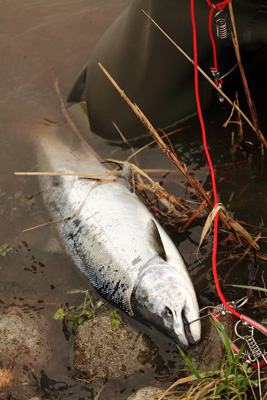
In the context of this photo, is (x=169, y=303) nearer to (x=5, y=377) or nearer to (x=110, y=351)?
(x=110, y=351)

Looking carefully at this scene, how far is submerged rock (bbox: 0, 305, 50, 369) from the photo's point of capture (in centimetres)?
367

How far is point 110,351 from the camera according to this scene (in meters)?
3.56

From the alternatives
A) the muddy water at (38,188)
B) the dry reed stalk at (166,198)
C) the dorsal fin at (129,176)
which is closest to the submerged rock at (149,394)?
the muddy water at (38,188)

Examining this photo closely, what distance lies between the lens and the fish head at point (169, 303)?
11.2 feet

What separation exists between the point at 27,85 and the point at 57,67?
16.8 inches

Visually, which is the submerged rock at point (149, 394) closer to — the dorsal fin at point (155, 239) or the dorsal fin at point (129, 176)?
the dorsal fin at point (155, 239)

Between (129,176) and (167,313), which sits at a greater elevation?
(129,176)

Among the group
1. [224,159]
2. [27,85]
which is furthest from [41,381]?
[27,85]

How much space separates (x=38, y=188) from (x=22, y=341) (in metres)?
1.60

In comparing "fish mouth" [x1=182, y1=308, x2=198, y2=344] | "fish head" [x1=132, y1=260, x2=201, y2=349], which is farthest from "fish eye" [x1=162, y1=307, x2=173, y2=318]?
"fish mouth" [x1=182, y1=308, x2=198, y2=344]

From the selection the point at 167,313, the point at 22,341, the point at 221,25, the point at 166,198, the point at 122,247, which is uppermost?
the point at 221,25

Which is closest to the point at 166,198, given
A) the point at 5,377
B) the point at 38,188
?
the point at 38,188

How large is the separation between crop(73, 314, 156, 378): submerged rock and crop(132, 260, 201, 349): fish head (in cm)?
20

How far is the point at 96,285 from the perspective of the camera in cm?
387
